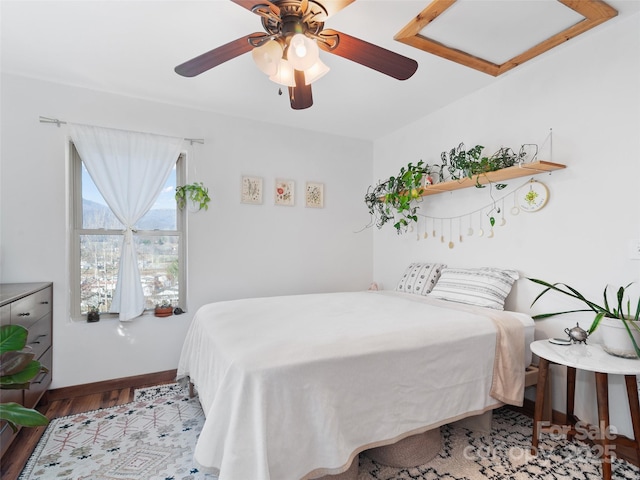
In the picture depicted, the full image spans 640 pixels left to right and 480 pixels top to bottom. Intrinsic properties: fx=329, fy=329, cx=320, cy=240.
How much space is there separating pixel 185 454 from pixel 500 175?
281 centimetres

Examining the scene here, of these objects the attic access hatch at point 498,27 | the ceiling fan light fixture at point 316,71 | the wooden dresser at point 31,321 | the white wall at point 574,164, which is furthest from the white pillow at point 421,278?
the wooden dresser at point 31,321

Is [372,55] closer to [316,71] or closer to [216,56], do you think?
[316,71]

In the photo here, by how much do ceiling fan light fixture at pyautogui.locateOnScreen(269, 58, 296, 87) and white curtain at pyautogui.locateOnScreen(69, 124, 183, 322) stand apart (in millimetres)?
1775

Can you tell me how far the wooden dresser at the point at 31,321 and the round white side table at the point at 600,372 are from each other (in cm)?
289

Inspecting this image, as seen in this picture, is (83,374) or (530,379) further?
(83,374)

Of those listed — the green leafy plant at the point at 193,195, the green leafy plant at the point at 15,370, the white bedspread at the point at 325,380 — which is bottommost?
the white bedspread at the point at 325,380

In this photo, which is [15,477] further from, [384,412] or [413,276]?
[413,276]

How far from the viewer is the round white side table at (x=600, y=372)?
1.60 metres

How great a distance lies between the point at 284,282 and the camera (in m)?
3.60

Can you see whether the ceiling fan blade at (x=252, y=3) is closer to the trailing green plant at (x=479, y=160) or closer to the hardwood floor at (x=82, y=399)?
the trailing green plant at (x=479, y=160)

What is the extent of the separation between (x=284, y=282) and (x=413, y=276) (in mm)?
1363

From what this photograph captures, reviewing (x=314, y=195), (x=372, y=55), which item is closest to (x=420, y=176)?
(x=314, y=195)

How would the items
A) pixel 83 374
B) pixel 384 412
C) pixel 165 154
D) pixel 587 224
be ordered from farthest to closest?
pixel 165 154 < pixel 83 374 < pixel 587 224 < pixel 384 412

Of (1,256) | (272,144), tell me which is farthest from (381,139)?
(1,256)
